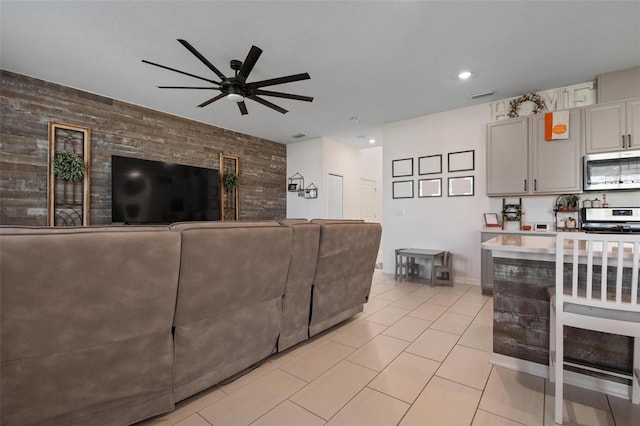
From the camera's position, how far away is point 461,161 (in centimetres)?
432

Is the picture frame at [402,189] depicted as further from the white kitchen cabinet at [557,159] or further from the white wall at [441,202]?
the white kitchen cabinet at [557,159]

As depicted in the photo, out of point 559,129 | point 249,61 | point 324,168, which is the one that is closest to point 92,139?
point 249,61

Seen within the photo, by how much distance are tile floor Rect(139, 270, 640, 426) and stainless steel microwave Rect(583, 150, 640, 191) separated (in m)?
2.33

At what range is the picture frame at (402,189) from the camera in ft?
15.9

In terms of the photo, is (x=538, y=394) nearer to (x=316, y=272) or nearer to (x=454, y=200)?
(x=316, y=272)

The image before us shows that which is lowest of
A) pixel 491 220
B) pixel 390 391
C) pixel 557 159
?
pixel 390 391

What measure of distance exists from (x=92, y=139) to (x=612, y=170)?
657 centimetres

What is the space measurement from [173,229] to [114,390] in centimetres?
73

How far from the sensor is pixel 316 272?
7.09 ft

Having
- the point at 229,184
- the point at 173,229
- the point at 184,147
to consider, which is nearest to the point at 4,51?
the point at 184,147

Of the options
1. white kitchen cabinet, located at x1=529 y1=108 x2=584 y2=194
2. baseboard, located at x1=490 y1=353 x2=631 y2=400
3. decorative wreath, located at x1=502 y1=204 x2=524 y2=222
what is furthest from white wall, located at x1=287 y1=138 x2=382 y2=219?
baseboard, located at x1=490 y1=353 x2=631 y2=400

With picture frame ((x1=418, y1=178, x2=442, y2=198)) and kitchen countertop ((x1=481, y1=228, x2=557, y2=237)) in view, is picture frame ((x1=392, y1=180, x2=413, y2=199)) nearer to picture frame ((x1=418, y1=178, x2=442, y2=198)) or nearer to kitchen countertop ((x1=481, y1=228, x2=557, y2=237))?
picture frame ((x1=418, y1=178, x2=442, y2=198))

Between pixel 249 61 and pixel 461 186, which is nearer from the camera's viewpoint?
pixel 249 61

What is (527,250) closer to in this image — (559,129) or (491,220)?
(491,220)
